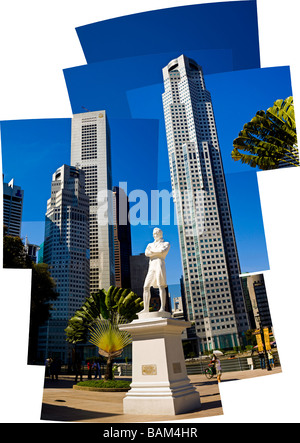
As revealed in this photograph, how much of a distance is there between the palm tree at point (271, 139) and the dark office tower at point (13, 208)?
34.2 feet

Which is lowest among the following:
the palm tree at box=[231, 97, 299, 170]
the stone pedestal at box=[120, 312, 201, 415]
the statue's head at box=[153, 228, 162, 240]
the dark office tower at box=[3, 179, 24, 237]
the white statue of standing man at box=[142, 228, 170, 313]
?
the stone pedestal at box=[120, 312, 201, 415]

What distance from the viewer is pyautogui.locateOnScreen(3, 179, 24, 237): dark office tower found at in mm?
15451

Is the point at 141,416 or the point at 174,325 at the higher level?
A: the point at 174,325

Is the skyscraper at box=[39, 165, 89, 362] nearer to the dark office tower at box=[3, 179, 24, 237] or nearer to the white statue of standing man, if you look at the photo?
the dark office tower at box=[3, 179, 24, 237]

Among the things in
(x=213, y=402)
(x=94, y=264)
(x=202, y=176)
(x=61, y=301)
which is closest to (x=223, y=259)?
(x=202, y=176)

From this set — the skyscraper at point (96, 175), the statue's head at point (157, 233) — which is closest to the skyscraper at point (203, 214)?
the skyscraper at point (96, 175)

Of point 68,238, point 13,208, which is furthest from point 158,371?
point 68,238

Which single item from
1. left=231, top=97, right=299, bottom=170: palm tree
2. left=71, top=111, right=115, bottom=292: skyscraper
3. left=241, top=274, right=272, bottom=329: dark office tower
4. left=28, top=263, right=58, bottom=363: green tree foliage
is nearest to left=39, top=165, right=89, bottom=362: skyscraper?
left=71, top=111, right=115, bottom=292: skyscraper

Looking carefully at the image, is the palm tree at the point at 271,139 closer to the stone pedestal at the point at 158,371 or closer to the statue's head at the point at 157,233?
the statue's head at the point at 157,233

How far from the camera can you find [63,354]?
160 feet

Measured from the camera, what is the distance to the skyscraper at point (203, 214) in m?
77.8

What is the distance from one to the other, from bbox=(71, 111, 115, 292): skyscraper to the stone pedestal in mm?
55025
